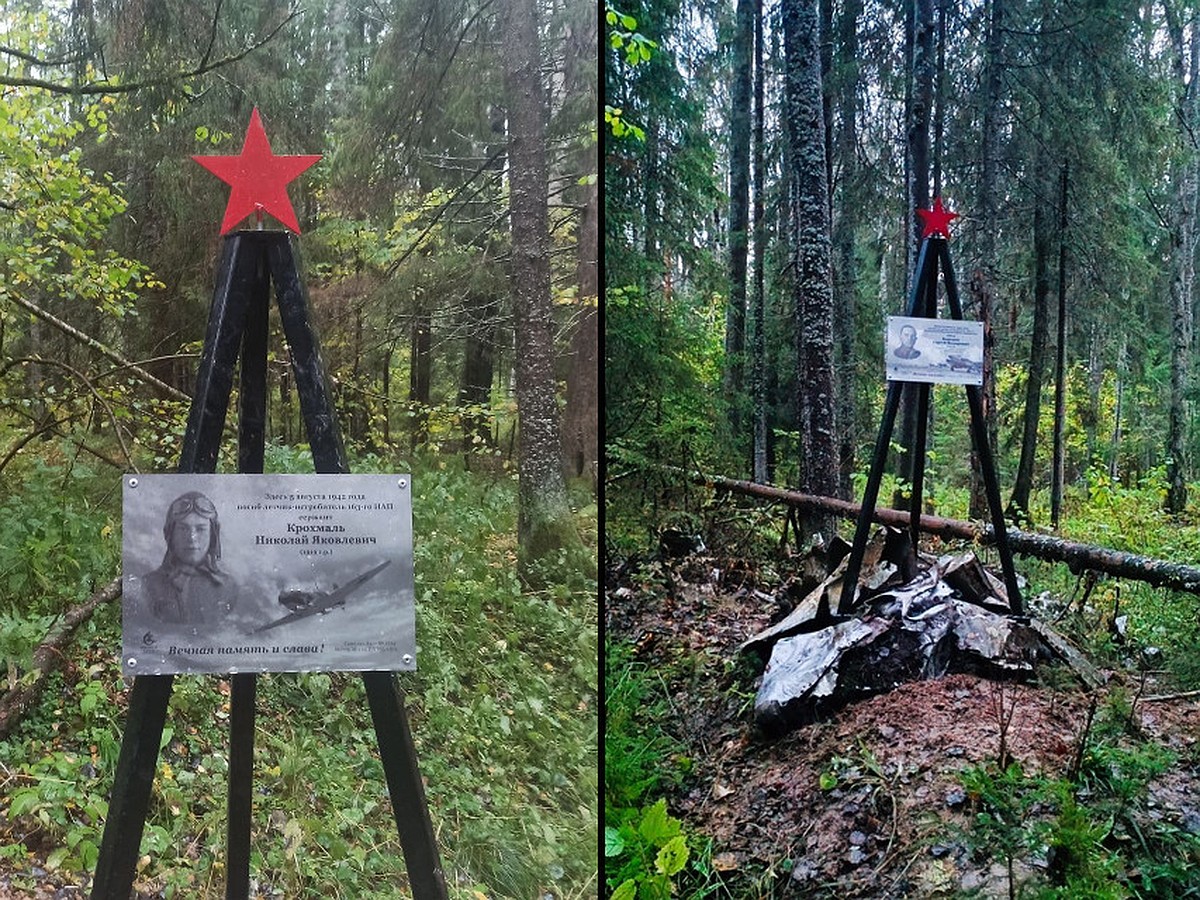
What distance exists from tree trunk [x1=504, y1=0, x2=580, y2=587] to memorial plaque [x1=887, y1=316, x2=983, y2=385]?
3.46 feet

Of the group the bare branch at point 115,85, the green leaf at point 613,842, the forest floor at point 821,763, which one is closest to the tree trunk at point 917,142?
the forest floor at point 821,763

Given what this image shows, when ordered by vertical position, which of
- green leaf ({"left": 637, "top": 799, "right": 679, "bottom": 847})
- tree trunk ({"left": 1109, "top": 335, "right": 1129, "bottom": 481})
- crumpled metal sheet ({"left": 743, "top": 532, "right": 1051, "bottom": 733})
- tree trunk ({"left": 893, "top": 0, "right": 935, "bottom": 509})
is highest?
tree trunk ({"left": 893, "top": 0, "right": 935, "bottom": 509})

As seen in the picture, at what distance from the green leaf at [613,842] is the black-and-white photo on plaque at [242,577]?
3.34 feet

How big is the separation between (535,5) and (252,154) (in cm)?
80

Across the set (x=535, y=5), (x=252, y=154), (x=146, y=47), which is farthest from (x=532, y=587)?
(x=146, y=47)

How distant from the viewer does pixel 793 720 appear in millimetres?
2418

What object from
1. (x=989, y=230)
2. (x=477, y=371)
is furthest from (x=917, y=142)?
(x=477, y=371)

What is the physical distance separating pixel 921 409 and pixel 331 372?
1701 millimetres

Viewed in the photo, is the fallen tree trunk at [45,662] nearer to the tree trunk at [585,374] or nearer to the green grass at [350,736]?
the green grass at [350,736]

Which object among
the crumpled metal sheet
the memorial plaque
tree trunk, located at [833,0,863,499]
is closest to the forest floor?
the crumpled metal sheet

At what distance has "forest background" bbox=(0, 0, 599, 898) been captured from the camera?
1995 mm

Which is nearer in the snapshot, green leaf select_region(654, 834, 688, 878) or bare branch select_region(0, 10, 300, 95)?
bare branch select_region(0, 10, 300, 95)

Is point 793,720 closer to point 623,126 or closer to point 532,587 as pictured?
point 532,587

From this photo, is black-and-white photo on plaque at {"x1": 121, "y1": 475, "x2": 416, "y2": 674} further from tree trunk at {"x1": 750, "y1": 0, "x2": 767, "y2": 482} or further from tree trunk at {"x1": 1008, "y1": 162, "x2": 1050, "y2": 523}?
tree trunk at {"x1": 1008, "y1": 162, "x2": 1050, "y2": 523}
